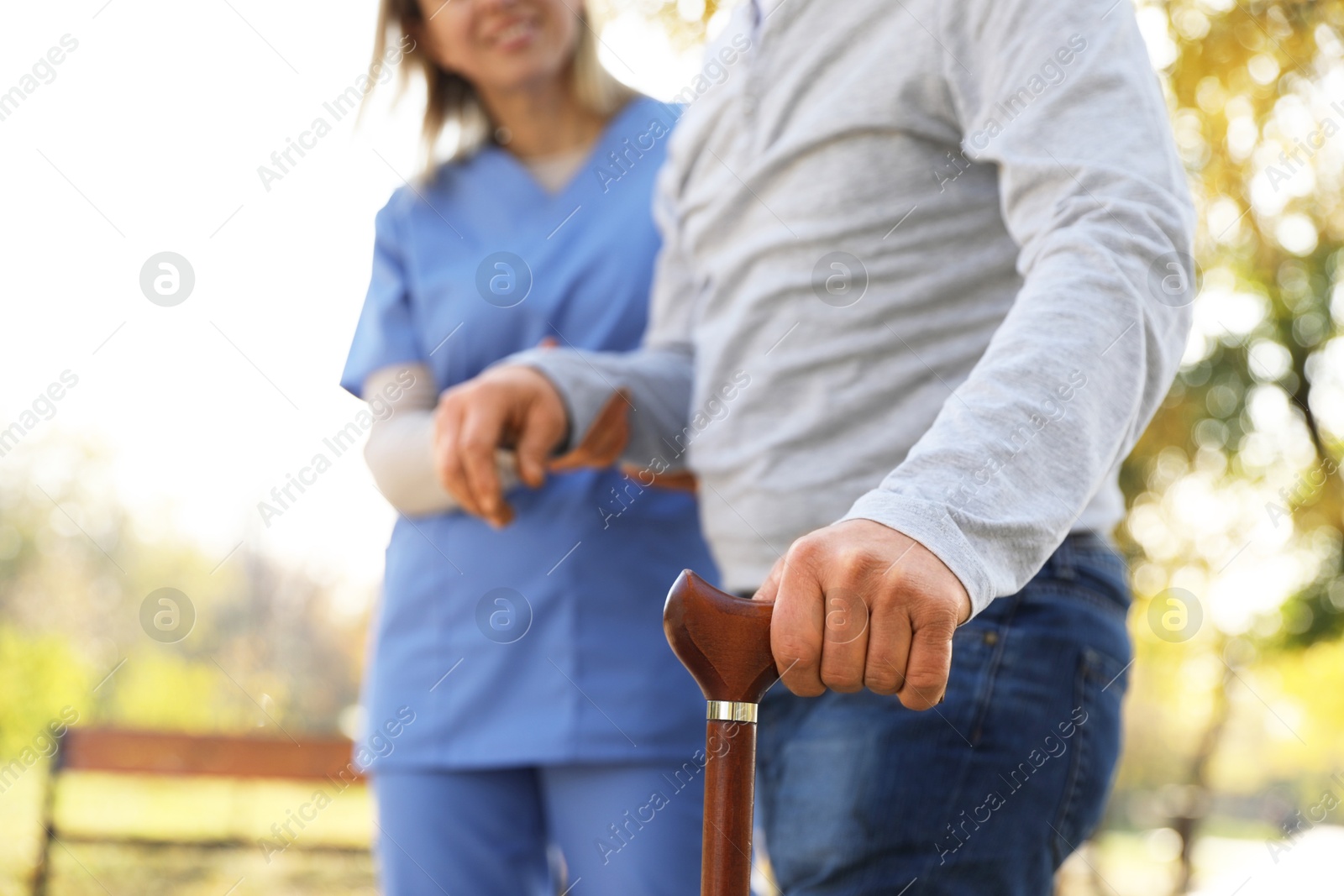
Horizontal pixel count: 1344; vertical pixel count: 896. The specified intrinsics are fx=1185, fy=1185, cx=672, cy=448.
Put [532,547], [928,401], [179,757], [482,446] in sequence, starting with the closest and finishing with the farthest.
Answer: [928,401] → [482,446] → [532,547] → [179,757]

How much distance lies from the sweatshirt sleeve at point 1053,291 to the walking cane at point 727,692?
0.10 metres

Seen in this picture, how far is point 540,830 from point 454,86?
1.12 metres

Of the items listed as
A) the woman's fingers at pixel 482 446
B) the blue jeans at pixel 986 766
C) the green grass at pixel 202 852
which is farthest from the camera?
the green grass at pixel 202 852

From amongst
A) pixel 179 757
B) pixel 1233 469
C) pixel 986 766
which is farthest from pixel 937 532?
pixel 1233 469

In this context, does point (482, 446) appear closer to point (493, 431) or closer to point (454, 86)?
point (493, 431)

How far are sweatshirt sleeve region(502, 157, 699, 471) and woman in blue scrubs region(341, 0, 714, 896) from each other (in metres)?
0.15

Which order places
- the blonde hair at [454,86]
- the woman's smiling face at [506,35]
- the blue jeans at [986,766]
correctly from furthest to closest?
the blonde hair at [454,86] → the woman's smiling face at [506,35] → the blue jeans at [986,766]

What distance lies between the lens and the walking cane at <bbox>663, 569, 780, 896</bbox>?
0.74m

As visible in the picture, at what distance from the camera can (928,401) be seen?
40.3 inches

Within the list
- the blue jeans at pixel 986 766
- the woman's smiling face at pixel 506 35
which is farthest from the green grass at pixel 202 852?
the blue jeans at pixel 986 766

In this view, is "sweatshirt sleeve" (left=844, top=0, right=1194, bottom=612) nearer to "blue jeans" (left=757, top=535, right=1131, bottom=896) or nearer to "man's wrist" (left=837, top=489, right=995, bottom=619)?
"man's wrist" (left=837, top=489, right=995, bottom=619)

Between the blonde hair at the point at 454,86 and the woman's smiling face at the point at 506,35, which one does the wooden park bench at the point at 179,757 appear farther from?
the woman's smiling face at the point at 506,35

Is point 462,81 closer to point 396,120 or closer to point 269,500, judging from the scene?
point 396,120

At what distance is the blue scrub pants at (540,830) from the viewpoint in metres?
1.40
